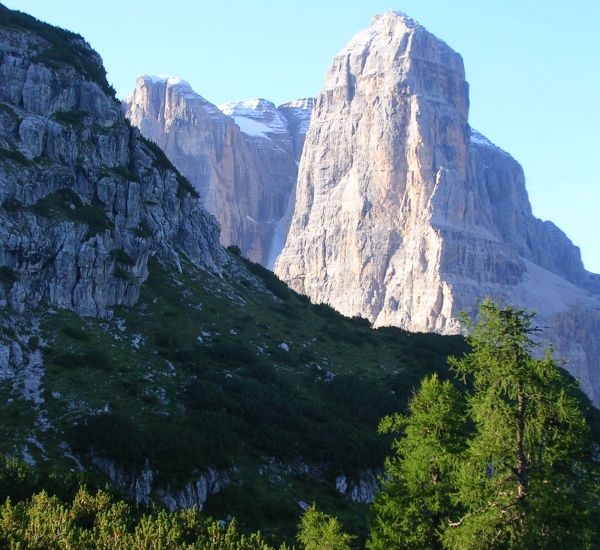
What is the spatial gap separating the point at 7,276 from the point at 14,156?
15.0m

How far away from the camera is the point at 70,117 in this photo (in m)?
87.5

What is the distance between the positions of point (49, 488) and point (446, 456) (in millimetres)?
21522

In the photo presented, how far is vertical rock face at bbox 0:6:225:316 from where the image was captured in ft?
236

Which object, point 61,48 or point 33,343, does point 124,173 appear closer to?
point 61,48

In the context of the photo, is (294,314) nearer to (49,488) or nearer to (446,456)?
(49,488)

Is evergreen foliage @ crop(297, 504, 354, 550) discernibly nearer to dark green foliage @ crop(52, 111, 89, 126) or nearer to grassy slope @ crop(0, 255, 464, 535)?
grassy slope @ crop(0, 255, 464, 535)

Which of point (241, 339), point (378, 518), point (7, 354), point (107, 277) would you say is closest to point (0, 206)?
point (107, 277)

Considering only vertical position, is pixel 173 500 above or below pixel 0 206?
below

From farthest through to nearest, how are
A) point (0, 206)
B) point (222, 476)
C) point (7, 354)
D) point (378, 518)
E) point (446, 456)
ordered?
point (0, 206)
point (7, 354)
point (222, 476)
point (378, 518)
point (446, 456)


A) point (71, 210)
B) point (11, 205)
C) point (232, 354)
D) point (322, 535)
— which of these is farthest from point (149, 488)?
point (71, 210)

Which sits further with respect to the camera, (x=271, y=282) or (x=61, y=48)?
(x=271, y=282)

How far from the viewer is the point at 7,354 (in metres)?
60.3

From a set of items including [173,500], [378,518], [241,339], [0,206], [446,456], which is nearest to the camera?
[446,456]

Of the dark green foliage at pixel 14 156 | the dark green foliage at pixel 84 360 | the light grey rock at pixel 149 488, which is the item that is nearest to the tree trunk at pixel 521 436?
the light grey rock at pixel 149 488
